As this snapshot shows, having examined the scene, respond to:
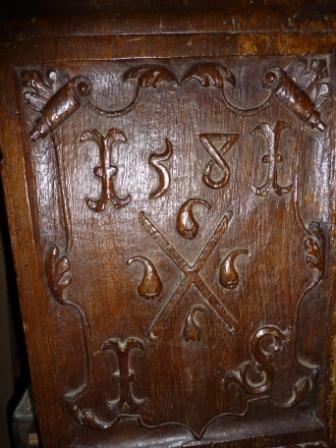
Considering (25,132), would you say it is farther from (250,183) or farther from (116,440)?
(116,440)

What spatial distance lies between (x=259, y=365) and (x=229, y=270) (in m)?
0.23

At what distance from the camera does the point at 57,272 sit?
0.81m

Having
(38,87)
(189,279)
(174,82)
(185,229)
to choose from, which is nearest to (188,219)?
(185,229)

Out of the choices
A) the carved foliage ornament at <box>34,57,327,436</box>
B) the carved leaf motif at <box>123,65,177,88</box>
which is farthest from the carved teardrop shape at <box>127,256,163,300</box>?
the carved leaf motif at <box>123,65,177,88</box>

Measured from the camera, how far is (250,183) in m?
0.82

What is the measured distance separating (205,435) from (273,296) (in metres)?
0.36

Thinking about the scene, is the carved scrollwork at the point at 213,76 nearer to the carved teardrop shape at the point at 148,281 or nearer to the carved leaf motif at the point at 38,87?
the carved leaf motif at the point at 38,87

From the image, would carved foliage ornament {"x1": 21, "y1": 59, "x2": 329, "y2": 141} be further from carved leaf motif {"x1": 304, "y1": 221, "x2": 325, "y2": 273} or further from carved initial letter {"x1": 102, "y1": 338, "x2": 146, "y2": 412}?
carved initial letter {"x1": 102, "y1": 338, "x2": 146, "y2": 412}

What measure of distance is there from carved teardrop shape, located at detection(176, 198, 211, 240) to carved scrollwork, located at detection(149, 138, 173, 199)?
5cm

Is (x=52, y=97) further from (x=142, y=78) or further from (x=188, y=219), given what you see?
(x=188, y=219)

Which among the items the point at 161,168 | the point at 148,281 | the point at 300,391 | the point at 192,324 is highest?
the point at 161,168

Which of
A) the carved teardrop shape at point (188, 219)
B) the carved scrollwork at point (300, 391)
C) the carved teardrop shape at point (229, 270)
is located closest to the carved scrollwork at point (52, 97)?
the carved teardrop shape at point (188, 219)

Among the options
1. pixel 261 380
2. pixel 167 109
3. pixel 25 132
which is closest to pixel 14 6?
pixel 25 132

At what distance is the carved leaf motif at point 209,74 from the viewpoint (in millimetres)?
769
